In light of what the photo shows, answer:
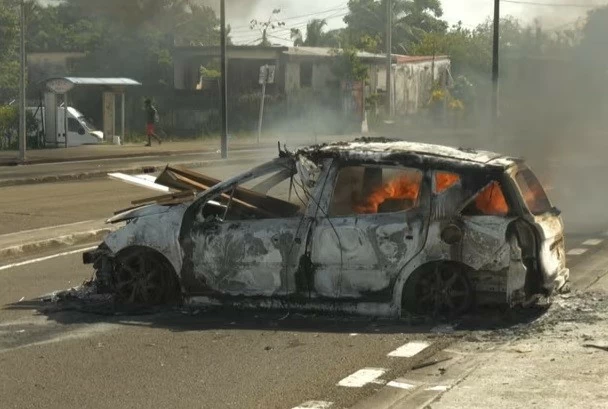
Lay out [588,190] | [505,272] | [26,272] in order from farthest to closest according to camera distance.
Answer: [588,190] < [26,272] < [505,272]

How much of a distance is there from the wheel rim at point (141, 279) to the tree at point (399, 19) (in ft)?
295

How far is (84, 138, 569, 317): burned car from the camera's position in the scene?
32.4 ft

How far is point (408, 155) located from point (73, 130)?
35886mm

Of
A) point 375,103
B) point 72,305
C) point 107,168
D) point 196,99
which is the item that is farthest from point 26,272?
point 375,103

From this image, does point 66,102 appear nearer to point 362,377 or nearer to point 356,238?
point 356,238

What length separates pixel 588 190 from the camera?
992 inches

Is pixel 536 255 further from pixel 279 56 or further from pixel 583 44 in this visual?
pixel 279 56

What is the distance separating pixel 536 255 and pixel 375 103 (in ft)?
186

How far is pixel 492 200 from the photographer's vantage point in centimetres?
1007

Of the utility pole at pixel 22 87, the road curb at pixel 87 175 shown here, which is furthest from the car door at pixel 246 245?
the utility pole at pixel 22 87

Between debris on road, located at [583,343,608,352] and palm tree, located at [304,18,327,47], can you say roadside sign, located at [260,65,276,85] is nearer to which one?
debris on road, located at [583,343,608,352]

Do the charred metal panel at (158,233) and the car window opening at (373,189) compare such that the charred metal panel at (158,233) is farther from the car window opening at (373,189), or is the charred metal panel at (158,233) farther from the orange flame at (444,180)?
the orange flame at (444,180)

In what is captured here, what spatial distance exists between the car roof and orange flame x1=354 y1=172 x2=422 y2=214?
15cm

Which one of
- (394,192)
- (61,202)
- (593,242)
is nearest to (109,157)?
(61,202)
